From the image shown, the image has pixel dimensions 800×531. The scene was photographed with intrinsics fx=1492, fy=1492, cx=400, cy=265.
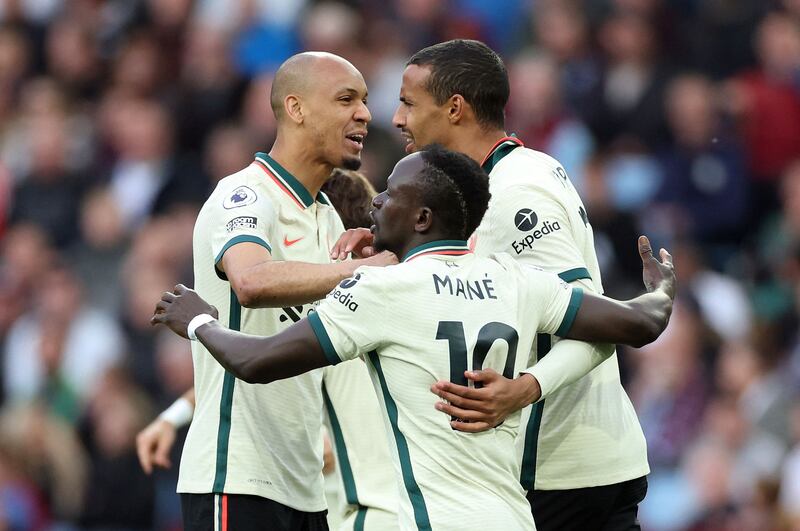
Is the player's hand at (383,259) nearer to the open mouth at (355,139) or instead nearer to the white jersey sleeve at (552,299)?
the white jersey sleeve at (552,299)

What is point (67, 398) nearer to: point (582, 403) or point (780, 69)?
point (780, 69)

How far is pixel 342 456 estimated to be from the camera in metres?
5.85

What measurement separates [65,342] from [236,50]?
3.02 metres

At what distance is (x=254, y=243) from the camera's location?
5133 millimetres

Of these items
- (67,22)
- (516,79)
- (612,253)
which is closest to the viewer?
(612,253)

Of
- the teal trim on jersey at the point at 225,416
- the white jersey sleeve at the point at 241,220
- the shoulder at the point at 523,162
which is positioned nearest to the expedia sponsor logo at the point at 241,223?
the white jersey sleeve at the point at 241,220

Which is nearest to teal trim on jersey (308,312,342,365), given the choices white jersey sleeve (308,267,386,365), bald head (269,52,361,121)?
white jersey sleeve (308,267,386,365)

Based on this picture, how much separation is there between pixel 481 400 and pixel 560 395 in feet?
2.98

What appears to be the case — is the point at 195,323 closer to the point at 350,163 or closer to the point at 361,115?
the point at 350,163

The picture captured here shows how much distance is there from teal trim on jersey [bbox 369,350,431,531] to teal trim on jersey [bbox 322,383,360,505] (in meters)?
1.31

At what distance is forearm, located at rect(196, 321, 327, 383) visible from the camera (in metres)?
4.46

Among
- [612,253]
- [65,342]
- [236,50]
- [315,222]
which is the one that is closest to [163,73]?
[236,50]

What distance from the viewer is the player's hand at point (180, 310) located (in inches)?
188

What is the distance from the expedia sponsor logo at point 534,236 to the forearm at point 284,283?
559 mm
